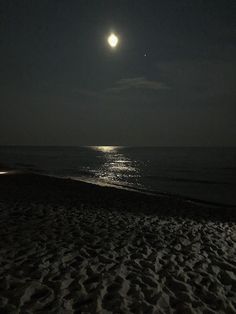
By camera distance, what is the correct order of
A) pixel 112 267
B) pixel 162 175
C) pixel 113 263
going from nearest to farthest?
1. pixel 112 267
2. pixel 113 263
3. pixel 162 175

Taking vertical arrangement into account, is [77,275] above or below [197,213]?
above

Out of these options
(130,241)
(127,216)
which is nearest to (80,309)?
(130,241)

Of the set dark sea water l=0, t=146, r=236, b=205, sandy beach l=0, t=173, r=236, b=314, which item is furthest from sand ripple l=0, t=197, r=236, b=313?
dark sea water l=0, t=146, r=236, b=205

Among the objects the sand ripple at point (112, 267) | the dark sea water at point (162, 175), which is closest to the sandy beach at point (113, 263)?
the sand ripple at point (112, 267)

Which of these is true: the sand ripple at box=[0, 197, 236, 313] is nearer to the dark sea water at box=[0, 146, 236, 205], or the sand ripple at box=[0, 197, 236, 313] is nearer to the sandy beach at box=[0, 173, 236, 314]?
the sandy beach at box=[0, 173, 236, 314]

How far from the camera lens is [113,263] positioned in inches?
247

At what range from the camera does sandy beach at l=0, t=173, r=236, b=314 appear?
4.66 metres

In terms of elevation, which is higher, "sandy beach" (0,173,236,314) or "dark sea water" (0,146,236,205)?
"sandy beach" (0,173,236,314)

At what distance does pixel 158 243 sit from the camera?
26.2 ft

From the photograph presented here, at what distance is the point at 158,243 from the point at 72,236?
2810 mm

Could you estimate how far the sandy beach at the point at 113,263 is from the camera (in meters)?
4.66

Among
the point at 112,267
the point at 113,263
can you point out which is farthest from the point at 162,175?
the point at 112,267

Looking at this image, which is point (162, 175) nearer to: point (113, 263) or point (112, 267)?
→ point (113, 263)

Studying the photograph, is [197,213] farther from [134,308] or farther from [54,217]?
[134,308]
